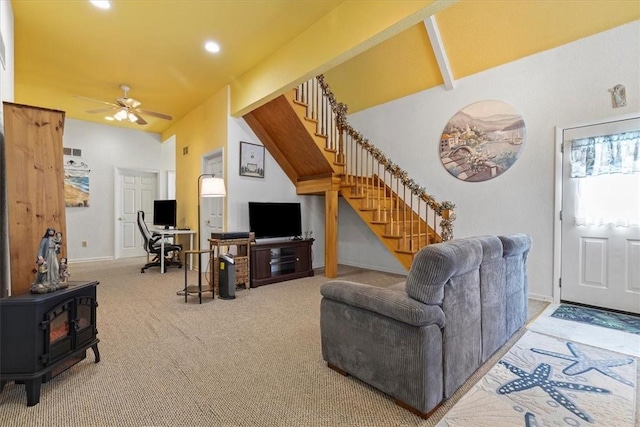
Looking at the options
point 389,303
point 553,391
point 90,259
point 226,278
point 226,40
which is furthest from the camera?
point 90,259

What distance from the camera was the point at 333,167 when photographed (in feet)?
15.4

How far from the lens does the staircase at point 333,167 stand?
4.18 m

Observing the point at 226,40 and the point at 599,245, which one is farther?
the point at 226,40

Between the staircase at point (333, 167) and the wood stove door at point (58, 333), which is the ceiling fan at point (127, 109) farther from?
the wood stove door at point (58, 333)

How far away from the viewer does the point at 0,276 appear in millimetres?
2031

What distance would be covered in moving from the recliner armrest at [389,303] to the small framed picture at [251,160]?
11.0 feet

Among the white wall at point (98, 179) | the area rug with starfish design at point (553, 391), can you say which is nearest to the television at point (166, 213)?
the white wall at point (98, 179)

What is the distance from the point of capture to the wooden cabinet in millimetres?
4281

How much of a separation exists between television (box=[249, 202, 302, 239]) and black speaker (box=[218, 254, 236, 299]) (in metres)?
0.92

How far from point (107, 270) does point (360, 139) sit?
5.11 meters

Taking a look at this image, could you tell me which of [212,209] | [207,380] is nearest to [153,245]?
[212,209]

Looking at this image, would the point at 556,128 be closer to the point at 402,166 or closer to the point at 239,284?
the point at 402,166

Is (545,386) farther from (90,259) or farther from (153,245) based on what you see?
(90,259)

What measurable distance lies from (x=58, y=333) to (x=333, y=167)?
3.71m
